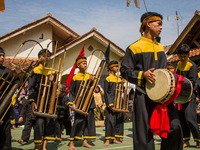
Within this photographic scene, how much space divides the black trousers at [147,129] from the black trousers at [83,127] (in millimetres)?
3061

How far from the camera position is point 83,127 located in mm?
6062

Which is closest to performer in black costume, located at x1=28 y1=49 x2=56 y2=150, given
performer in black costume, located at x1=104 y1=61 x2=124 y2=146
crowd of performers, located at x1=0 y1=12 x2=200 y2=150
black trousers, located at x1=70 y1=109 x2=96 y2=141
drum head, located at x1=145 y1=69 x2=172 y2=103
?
crowd of performers, located at x1=0 y1=12 x2=200 y2=150

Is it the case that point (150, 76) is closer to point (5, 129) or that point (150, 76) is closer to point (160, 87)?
point (160, 87)

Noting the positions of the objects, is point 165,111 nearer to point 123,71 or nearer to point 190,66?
point 123,71

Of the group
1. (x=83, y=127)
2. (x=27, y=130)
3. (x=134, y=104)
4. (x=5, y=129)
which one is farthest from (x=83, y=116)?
(x=134, y=104)

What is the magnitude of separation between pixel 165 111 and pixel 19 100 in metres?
9.55

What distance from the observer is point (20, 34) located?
1588 cm

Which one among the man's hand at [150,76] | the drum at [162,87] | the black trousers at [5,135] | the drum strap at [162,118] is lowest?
the black trousers at [5,135]

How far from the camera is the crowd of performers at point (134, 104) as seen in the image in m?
2.97

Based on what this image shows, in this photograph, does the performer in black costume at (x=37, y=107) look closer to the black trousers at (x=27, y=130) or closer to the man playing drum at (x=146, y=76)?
the black trousers at (x=27, y=130)

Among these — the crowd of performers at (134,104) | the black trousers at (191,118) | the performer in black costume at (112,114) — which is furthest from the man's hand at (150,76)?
the performer in black costume at (112,114)

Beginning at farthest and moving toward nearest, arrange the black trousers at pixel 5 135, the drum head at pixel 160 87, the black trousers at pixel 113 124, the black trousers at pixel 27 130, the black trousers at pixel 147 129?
the black trousers at pixel 113 124
the black trousers at pixel 27 130
the black trousers at pixel 5 135
the black trousers at pixel 147 129
the drum head at pixel 160 87

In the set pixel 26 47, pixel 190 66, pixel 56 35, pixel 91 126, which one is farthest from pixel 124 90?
pixel 56 35

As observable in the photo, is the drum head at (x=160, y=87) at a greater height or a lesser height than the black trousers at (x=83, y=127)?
greater
